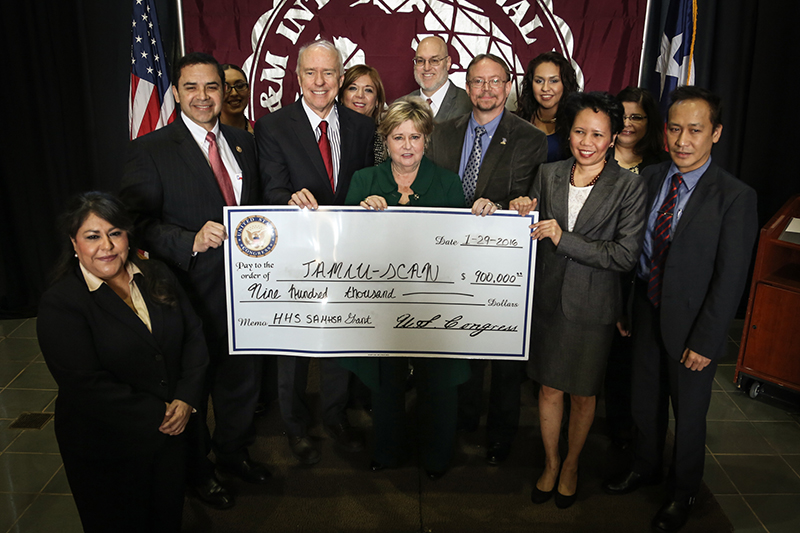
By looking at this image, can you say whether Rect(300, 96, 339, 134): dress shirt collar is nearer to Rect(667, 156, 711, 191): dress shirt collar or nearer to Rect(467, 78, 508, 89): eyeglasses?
Rect(467, 78, 508, 89): eyeglasses

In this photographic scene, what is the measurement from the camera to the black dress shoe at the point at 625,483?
2.73 metres

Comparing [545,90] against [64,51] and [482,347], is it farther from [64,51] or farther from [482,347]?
[64,51]

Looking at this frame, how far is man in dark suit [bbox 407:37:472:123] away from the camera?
147 inches

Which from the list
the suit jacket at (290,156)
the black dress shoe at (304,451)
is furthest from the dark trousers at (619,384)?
the suit jacket at (290,156)

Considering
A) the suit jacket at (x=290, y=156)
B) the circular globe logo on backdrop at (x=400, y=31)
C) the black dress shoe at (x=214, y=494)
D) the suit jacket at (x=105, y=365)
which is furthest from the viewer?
the circular globe logo on backdrop at (x=400, y=31)

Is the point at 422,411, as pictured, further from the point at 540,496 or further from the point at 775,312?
the point at 775,312

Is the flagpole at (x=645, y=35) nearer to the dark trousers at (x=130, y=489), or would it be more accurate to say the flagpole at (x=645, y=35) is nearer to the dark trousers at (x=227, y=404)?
the dark trousers at (x=227, y=404)

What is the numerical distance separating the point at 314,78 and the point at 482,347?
1427mm

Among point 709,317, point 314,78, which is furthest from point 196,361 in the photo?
point 709,317

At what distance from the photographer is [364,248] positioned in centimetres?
248

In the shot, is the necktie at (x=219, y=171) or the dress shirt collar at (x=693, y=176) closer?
the dress shirt collar at (x=693, y=176)

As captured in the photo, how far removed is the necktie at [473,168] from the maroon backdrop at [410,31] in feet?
6.62

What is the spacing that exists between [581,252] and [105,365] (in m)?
1.76

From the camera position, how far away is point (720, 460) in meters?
3.08
